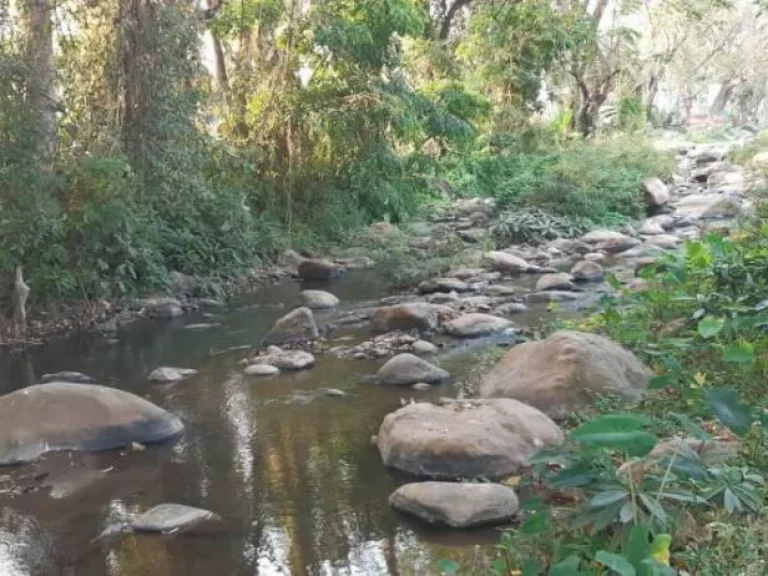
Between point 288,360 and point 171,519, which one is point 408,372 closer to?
point 288,360

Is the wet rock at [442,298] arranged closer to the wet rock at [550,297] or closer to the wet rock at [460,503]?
the wet rock at [550,297]

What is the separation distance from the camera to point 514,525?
4.25 metres

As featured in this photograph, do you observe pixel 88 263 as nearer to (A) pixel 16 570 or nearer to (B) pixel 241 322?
(B) pixel 241 322

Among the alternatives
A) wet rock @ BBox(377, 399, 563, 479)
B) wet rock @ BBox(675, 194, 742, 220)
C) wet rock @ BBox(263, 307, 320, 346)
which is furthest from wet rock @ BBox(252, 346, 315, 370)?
wet rock @ BBox(675, 194, 742, 220)

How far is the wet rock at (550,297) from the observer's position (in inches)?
399

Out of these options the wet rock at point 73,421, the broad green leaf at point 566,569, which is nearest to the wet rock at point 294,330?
the wet rock at point 73,421

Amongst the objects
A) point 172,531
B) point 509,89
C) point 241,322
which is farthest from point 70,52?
point 509,89

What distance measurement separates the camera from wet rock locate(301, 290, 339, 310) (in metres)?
10.6

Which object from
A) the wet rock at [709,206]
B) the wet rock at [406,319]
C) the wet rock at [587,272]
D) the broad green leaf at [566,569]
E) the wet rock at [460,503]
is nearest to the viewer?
the broad green leaf at [566,569]

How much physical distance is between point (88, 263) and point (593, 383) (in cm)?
631

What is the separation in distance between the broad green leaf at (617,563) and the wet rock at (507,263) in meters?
9.79

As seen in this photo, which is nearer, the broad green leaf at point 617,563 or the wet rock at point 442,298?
the broad green leaf at point 617,563

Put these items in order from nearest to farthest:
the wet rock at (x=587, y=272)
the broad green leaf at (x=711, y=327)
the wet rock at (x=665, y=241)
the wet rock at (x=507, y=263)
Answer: the broad green leaf at (x=711, y=327), the wet rock at (x=587, y=272), the wet rock at (x=507, y=263), the wet rock at (x=665, y=241)

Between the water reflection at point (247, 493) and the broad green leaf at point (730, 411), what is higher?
the broad green leaf at point (730, 411)
